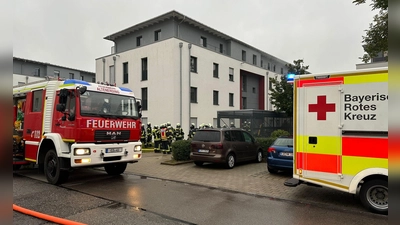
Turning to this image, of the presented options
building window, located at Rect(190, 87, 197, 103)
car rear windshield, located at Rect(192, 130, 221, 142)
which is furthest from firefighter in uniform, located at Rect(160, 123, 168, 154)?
building window, located at Rect(190, 87, 197, 103)

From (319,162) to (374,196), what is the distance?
1.19m

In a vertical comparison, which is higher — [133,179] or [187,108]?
[187,108]

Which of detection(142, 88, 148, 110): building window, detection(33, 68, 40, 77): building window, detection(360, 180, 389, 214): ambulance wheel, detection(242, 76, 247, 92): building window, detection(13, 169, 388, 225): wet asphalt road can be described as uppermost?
detection(33, 68, 40, 77): building window

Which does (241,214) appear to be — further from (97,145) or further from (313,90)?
(97,145)

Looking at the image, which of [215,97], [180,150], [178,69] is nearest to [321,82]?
[180,150]

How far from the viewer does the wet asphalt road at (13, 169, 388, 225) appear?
5.06 meters

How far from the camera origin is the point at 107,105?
8297 millimetres

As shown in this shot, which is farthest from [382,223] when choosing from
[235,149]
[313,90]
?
[235,149]

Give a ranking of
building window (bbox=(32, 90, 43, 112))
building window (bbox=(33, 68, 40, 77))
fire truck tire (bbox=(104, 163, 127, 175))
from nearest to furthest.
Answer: building window (bbox=(32, 90, 43, 112)), fire truck tire (bbox=(104, 163, 127, 175)), building window (bbox=(33, 68, 40, 77))

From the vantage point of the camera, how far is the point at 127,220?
497 centimetres

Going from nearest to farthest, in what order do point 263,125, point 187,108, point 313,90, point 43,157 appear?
point 313,90 < point 43,157 < point 263,125 < point 187,108

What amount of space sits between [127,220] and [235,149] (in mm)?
6681

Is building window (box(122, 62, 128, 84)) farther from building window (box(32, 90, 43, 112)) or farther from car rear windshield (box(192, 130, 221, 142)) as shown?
building window (box(32, 90, 43, 112))

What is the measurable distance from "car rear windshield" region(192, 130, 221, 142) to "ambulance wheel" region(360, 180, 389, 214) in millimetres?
5651
